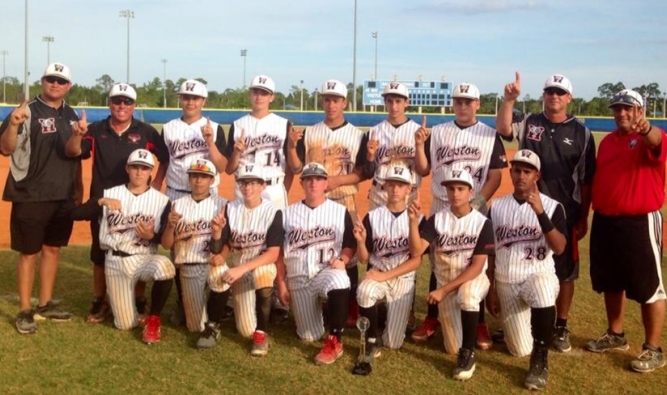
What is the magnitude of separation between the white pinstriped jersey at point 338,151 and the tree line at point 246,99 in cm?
3368

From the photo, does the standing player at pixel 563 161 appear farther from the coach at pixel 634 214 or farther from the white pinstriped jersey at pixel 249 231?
the white pinstriped jersey at pixel 249 231

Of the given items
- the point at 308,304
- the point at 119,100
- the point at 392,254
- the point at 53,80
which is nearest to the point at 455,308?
the point at 392,254

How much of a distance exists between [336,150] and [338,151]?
0.02 metres

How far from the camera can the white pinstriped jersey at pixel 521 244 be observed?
5.11 m

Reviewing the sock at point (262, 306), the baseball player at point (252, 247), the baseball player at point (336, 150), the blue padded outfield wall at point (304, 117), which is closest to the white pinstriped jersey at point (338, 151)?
the baseball player at point (336, 150)

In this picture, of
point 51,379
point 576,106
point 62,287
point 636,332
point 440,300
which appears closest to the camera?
point 51,379

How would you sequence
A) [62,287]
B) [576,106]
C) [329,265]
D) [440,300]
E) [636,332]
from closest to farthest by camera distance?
1. [440,300]
2. [329,265]
3. [636,332]
4. [62,287]
5. [576,106]

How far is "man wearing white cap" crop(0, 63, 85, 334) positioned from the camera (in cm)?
565

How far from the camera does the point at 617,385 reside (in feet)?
15.4

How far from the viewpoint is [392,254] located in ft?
17.5

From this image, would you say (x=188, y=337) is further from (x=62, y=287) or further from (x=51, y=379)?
(x=62, y=287)

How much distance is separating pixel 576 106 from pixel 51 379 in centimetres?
4642

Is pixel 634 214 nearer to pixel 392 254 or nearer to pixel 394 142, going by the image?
pixel 392 254

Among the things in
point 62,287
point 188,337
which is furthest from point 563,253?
point 62,287
